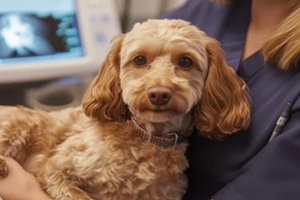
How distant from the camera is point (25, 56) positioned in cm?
154

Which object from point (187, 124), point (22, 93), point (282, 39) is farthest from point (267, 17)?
point (22, 93)

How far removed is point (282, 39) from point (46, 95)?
856 millimetres

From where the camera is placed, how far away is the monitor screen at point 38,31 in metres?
1.52

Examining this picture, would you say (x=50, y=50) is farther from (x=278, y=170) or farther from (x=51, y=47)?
(x=278, y=170)

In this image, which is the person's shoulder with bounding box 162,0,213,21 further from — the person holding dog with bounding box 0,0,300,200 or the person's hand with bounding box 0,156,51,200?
the person's hand with bounding box 0,156,51,200

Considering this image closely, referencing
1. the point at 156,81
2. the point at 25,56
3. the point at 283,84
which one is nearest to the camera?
the point at 156,81

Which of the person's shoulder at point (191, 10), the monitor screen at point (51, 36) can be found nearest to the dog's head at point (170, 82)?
the person's shoulder at point (191, 10)

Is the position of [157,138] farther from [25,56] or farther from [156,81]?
[25,56]

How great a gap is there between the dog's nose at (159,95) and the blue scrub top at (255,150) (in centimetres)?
22

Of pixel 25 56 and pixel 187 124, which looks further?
pixel 25 56

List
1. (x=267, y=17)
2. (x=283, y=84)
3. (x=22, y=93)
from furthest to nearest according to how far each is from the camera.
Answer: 1. (x=22, y=93)
2. (x=267, y=17)
3. (x=283, y=84)

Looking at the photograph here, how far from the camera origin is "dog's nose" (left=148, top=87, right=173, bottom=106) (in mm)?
869

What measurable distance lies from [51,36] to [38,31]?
0.13 feet

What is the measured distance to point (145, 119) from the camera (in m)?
0.93
